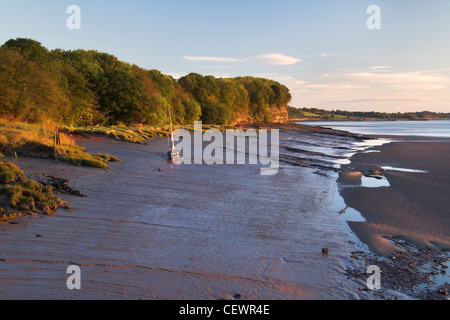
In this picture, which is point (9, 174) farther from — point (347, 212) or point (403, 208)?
point (403, 208)

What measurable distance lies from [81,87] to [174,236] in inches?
1446

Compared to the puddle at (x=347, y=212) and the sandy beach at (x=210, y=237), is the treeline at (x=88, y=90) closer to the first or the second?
the sandy beach at (x=210, y=237)

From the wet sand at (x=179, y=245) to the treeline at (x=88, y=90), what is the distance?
1733 cm

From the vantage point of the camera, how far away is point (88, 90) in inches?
1603

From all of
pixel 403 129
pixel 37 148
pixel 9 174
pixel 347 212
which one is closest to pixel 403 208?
pixel 347 212

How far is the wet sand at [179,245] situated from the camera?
17.9ft

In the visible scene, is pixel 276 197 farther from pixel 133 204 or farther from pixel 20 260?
pixel 20 260

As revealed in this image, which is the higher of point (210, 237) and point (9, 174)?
point (9, 174)

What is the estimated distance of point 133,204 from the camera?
10250 millimetres

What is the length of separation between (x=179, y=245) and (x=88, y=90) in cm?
3813

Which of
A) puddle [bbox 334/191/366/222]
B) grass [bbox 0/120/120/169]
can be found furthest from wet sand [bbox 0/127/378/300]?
grass [bbox 0/120/120/169]

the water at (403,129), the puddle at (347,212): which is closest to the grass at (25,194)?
the puddle at (347,212)

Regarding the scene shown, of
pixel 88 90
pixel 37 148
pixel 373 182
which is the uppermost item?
pixel 88 90
